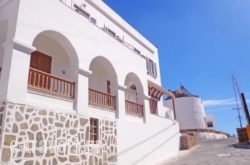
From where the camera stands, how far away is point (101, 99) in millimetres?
11148

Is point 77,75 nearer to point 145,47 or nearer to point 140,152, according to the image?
point 140,152

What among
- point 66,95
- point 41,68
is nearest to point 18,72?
point 66,95

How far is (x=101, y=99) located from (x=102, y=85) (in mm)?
2734

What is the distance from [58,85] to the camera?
368 inches

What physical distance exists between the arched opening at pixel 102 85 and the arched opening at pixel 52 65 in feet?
4.43

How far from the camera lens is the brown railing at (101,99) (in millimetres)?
10633

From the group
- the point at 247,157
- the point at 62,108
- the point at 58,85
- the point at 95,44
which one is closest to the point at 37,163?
the point at 62,108

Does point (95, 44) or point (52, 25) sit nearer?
point (52, 25)

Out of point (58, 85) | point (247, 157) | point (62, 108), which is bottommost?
point (247, 157)

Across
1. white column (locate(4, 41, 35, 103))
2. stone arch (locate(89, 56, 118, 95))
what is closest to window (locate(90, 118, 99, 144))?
stone arch (locate(89, 56, 118, 95))

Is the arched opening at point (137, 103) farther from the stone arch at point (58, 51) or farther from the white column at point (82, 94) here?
the stone arch at point (58, 51)

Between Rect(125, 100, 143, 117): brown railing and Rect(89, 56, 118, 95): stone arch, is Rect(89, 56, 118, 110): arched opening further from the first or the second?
Rect(125, 100, 143, 117): brown railing

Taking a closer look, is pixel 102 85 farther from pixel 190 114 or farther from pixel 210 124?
pixel 210 124

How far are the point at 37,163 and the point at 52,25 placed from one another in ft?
16.2
